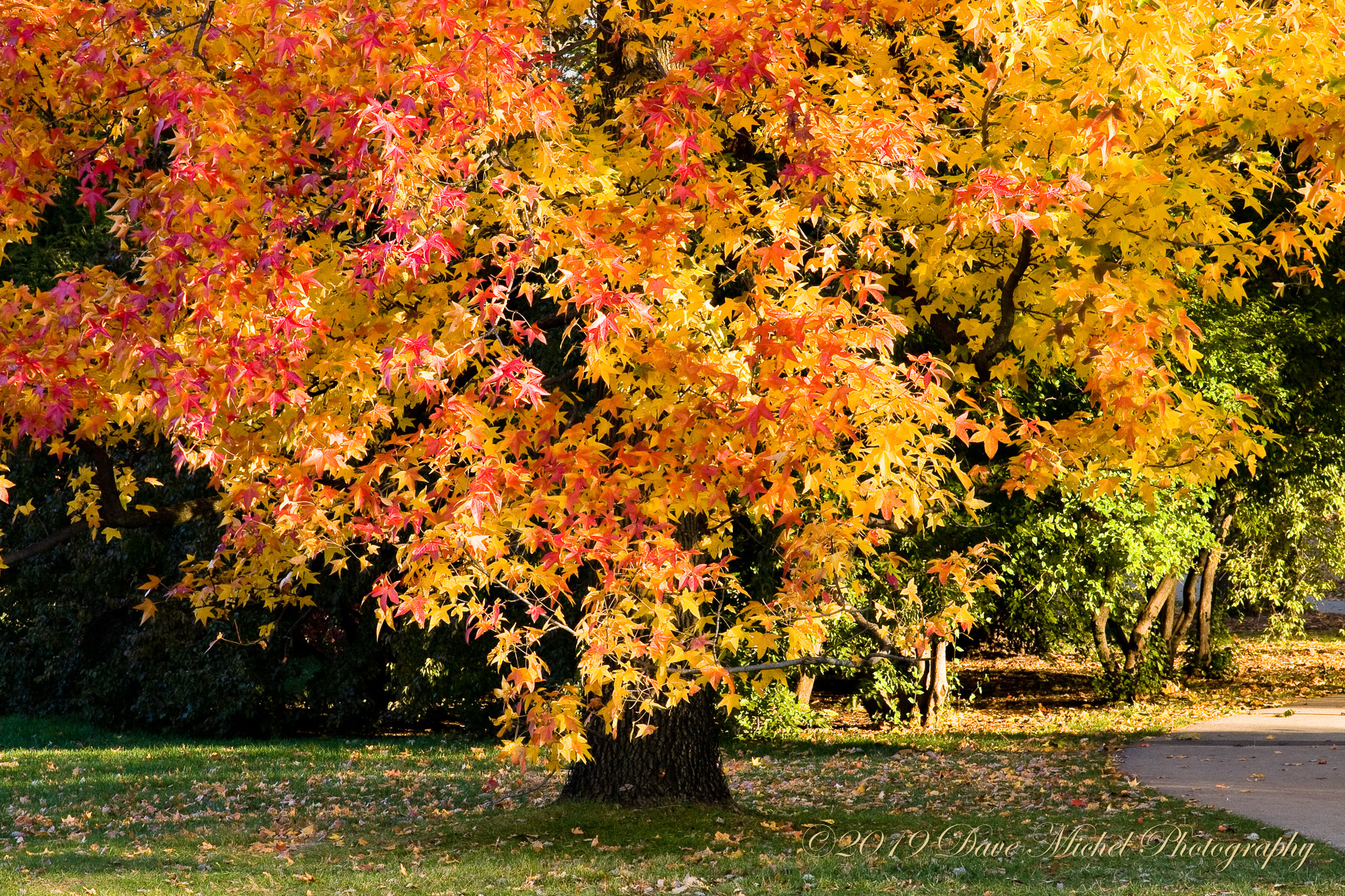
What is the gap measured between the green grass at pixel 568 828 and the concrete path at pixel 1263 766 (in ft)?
1.49

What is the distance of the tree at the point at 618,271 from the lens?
18.0 ft

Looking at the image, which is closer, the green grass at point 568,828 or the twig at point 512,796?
the green grass at point 568,828

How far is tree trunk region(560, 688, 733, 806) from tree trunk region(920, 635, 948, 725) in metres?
9.10

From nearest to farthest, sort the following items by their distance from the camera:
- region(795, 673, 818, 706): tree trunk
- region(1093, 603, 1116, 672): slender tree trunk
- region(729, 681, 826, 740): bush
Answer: region(729, 681, 826, 740): bush, region(795, 673, 818, 706): tree trunk, region(1093, 603, 1116, 672): slender tree trunk

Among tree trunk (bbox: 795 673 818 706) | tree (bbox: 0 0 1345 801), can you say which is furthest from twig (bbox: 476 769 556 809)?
tree trunk (bbox: 795 673 818 706)

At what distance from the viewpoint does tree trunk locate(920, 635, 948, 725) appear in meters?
18.0

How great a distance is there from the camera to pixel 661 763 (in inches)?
370

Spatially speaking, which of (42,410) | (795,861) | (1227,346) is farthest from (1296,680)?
(42,410)

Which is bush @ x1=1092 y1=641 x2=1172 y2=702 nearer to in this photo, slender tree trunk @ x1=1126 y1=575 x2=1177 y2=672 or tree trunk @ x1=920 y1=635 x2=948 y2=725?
slender tree trunk @ x1=1126 y1=575 x2=1177 y2=672

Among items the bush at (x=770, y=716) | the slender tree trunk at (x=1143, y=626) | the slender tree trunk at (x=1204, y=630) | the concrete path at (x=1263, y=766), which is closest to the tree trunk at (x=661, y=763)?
the concrete path at (x=1263, y=766)

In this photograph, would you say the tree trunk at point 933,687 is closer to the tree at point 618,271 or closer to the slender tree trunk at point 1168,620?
the slender tree trunk at point 1168,620

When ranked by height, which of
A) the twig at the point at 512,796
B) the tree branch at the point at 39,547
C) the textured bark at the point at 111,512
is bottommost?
the twig at the point at 512,796

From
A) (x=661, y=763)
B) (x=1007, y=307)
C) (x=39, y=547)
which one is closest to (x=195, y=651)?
(x=39, y=547)

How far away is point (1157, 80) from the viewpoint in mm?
5367
